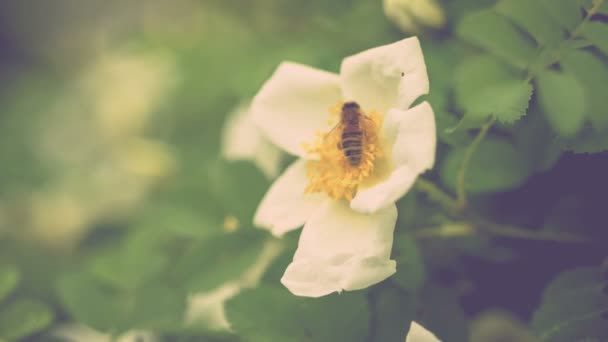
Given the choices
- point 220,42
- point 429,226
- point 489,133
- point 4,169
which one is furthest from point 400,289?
point 4,169

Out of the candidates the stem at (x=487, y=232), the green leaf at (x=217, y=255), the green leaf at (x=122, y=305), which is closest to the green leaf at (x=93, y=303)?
the green leaf at (x=122, y=305)

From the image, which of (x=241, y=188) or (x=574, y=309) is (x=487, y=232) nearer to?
(x=574, y=309)

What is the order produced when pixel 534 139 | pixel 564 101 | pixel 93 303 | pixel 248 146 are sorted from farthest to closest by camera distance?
pixel 248 146, pixel 93 303, pixel 534 139, pixel 564 101

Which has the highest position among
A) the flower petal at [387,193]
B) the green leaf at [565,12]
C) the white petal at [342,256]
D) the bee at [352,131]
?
the green leaf at [565,12]

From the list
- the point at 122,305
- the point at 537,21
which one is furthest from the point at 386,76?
the point at 122,305

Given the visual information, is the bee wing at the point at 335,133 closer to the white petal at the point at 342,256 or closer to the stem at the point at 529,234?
the white petal at the point at 342,256

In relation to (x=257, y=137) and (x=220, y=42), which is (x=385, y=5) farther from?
(x=220, y=42)

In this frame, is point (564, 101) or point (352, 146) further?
point (352, 146)
